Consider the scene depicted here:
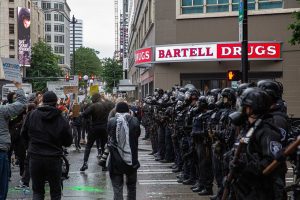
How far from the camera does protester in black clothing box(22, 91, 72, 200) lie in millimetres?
7219

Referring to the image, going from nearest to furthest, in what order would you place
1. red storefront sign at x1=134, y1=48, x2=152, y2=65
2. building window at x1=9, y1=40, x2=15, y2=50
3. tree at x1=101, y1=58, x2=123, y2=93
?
red storefront sign at x1=134, y1=48, x2=152, y2=65
tree at x1=101, y1=58, x2=123, y2=93
building window at x1=9, y1=40, x2=15, y2=50

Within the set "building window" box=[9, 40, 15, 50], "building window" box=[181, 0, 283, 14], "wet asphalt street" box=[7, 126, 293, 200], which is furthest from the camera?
"building window" box=[9, 40, 15, 50]

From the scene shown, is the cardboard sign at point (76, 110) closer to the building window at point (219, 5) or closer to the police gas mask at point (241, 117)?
the building window at point (219, 5)

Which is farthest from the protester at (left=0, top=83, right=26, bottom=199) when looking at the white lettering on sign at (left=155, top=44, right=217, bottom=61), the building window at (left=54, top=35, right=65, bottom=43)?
the building window at (left=54, top=35, right=65, bottom=43)

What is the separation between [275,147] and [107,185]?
675cm

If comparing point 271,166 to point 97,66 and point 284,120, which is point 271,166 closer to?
point 284,120

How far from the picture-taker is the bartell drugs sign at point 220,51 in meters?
25.0

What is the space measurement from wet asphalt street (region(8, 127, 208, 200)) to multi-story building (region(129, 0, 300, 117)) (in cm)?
1144

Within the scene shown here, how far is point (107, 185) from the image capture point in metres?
11.1

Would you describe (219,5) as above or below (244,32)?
above

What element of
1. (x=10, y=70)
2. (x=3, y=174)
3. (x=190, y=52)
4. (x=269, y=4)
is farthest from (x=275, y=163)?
(x=269, y=4)

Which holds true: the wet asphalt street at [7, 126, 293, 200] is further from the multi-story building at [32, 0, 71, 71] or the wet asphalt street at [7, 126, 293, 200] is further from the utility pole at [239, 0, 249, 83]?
the multi-story building at [32, 0, 71, 71]

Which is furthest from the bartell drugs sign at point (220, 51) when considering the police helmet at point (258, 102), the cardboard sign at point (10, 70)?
the police helmet at point (258, 102)

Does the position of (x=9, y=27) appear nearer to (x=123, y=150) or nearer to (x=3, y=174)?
(x=3, y=174)
